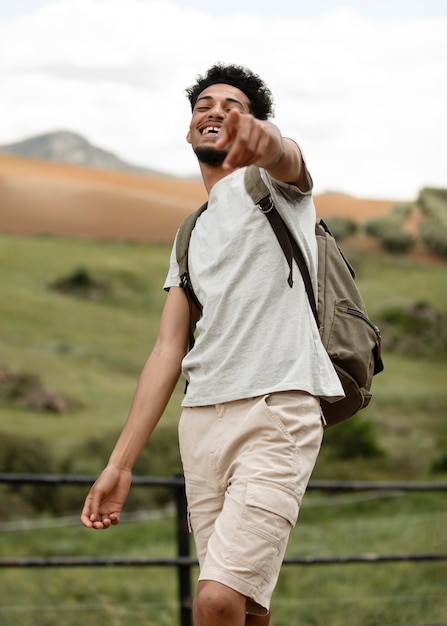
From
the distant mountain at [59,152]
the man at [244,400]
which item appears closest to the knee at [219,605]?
the man at [244,400]

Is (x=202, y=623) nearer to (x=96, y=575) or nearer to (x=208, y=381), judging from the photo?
(x=208, y=381)

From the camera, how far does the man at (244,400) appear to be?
2.21 meters

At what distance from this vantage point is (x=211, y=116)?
258 cm

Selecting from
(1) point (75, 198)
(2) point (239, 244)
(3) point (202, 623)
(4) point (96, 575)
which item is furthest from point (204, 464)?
(1) point (75, 198)

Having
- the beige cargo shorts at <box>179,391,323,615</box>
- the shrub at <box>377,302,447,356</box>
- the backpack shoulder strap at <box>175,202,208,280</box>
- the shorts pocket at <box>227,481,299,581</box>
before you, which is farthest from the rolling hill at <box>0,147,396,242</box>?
the shorts pocket at <box>227,481,299,581</box>

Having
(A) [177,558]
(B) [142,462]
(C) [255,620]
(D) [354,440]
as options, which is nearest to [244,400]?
(C) [255,620]

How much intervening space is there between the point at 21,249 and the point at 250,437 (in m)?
7.58

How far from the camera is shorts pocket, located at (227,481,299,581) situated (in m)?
2.20

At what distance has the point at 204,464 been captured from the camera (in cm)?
235

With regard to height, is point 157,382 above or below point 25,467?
above

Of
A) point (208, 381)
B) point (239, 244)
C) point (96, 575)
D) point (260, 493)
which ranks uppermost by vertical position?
point (239, 244)

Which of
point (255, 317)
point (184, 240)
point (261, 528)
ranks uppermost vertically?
point (184, 240)

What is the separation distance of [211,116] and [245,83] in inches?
8.9

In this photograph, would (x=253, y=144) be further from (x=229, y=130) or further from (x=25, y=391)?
(x=25, y=391)
